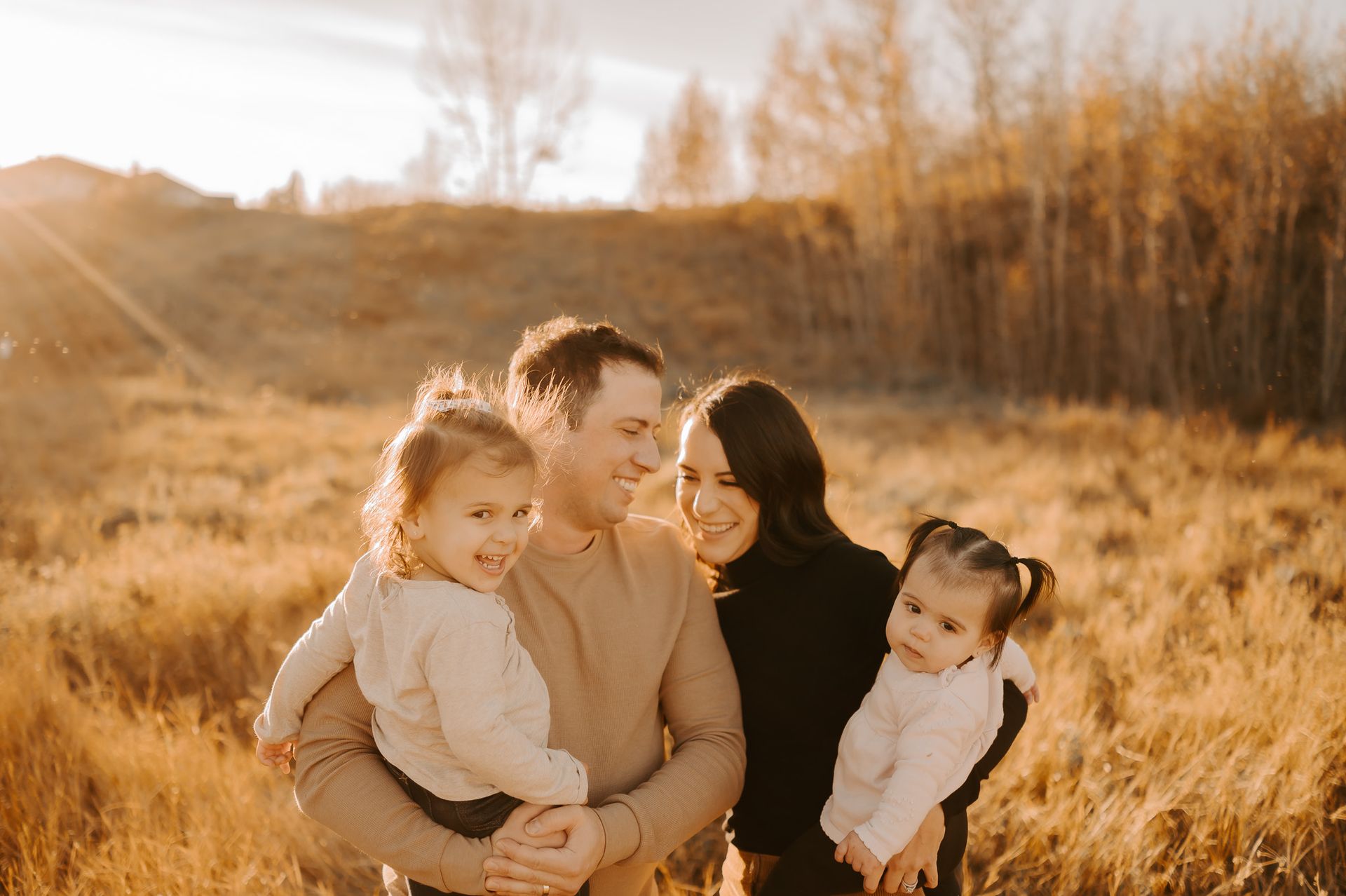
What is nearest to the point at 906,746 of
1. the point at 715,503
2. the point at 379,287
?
the point at 715,503

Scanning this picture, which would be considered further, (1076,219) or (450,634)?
(1076,219)

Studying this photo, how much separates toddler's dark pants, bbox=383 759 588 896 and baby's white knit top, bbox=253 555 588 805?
0.02 metres

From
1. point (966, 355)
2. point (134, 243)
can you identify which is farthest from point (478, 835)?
point (134, 243)

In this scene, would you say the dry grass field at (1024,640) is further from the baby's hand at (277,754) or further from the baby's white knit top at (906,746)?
the baby's white knit top at (906,746)

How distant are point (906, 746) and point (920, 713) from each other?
0.08m

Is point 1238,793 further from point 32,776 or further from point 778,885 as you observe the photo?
point 32,776

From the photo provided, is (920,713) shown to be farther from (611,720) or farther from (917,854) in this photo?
(611,720)

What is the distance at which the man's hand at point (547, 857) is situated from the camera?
1602mm

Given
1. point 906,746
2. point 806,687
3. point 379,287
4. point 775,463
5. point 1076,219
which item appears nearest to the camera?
point 906,746

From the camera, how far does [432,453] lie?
1649 mm

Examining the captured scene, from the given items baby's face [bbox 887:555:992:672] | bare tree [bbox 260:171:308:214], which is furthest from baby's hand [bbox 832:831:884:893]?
bare tree [bbox 260:171:308:214]

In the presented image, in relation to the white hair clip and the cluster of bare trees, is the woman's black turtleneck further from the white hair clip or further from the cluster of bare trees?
the cluster of bare trees

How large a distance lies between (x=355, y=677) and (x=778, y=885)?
1078 mm

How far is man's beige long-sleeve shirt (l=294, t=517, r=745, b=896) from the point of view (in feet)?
5.53
